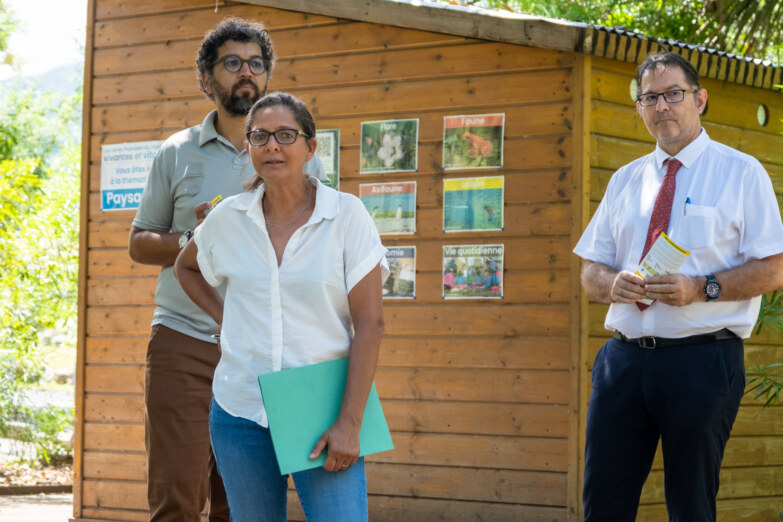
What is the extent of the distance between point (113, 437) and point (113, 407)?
19cm

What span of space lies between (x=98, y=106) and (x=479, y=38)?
2704 mm

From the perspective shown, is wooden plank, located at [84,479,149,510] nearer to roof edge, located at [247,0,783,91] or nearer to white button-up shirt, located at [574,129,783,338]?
roof edge, located at [247,0,783,91]

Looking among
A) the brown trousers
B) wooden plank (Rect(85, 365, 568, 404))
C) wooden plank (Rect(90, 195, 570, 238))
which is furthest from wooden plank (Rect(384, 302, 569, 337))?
the brown trousers

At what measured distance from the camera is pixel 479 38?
564 cm

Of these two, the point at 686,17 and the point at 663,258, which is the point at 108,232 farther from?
the point at 686,17

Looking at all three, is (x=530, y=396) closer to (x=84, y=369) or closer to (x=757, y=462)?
(x=757, y=462)

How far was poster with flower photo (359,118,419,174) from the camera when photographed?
5.80 meters

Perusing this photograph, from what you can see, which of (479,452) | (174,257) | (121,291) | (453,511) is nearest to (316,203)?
(174,257)

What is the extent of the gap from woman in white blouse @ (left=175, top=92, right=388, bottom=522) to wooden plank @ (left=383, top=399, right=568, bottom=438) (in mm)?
3055

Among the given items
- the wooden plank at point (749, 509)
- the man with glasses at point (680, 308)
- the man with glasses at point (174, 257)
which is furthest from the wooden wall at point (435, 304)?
the man with glasses at point (174, 257)

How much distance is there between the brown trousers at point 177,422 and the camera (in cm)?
343

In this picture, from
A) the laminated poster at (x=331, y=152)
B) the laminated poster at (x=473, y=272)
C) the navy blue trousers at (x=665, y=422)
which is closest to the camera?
the navy blue trousers at (x=665, y=422)

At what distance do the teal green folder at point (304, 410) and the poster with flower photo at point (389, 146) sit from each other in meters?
3.45

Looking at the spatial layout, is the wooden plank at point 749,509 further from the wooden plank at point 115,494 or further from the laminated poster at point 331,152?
the wooden plank at point 115,494
